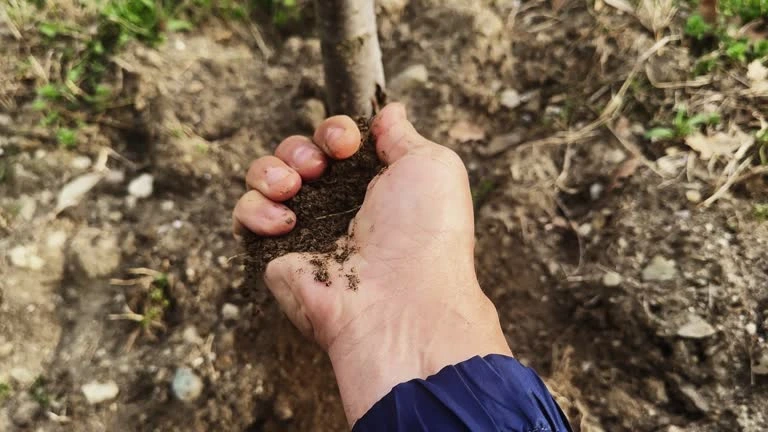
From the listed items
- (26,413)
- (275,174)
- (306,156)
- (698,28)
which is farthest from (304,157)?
(698,28)

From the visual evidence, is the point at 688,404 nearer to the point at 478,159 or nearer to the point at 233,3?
the point at 478,159

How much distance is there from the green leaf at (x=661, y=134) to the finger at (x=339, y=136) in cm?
123

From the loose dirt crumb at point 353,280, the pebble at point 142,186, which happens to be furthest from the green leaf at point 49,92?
the loose dirt crumb at point 353,280

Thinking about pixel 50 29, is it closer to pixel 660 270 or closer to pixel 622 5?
pixel 622 5

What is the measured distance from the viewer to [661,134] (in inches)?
90.5

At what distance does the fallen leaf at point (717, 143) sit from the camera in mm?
2223

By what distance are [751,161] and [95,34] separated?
294 centimetres

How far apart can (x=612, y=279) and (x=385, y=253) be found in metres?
0.84

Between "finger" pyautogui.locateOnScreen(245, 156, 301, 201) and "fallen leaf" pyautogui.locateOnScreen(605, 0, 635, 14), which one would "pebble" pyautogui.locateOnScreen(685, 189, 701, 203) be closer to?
"fallen leaf" pyautogui.locateOnScreen(605, 0, 635, 14)

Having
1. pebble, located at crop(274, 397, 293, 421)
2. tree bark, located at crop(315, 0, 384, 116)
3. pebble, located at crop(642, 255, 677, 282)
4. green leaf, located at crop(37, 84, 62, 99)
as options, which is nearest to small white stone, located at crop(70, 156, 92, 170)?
green leaf, located at crop(37, 84, 62, 99)

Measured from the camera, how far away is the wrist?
70.5 inches

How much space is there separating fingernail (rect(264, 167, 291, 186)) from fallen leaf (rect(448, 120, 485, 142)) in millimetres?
842

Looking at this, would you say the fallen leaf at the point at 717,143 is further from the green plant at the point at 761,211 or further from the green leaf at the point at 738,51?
the green leaf at the point at 738,51

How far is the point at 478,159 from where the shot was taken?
246 centimetres
